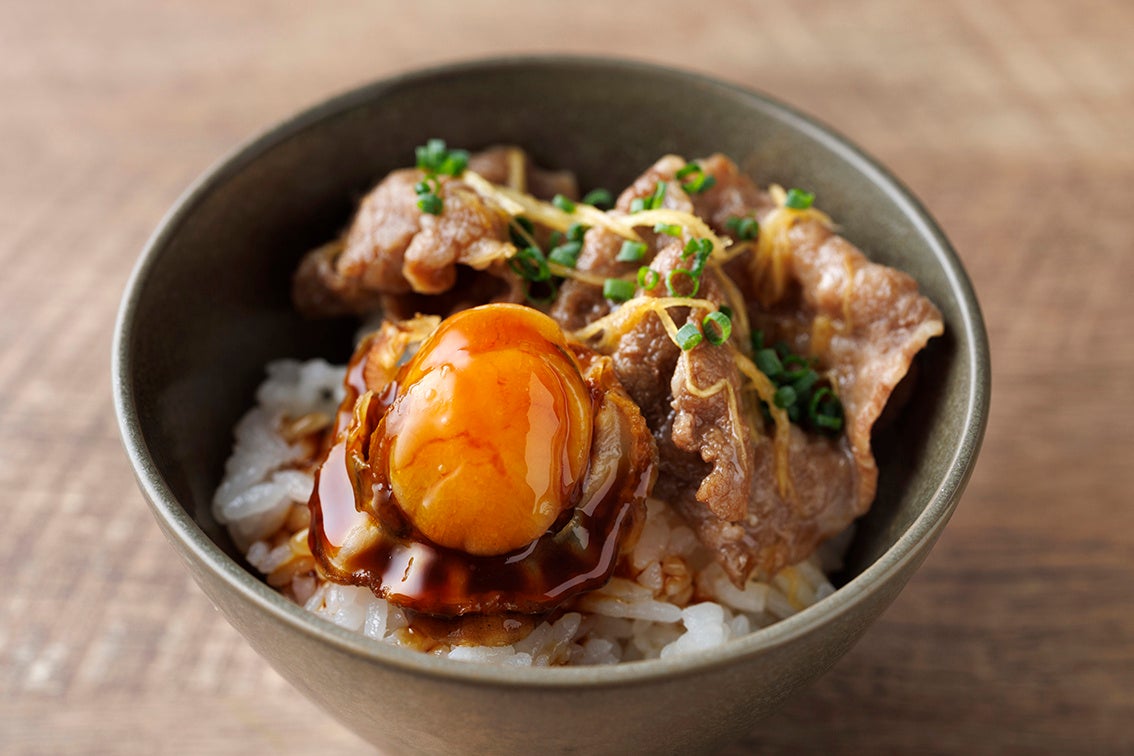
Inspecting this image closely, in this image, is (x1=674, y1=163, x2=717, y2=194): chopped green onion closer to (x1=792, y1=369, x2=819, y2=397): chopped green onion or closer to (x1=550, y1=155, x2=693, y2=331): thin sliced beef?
(x1=550, y1=155, x2=693, y2=331): thin sliced beef

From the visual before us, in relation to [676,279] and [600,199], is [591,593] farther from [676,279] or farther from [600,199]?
[600,199]

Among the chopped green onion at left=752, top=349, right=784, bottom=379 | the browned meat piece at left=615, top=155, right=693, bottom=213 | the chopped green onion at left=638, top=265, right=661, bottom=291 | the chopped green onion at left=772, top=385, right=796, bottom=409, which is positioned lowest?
Result: the chopped green onion at left=772, top=385, right=796, bottom=409

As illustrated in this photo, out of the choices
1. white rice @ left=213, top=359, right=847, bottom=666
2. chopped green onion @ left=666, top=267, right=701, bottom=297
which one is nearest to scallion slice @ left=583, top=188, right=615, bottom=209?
chopped green onion @ left=666, top=267, right=701, bottom=297

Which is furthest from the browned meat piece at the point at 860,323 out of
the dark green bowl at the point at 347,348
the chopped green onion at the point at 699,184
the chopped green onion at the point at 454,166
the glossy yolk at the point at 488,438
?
the chopped green onion at the point at 454,166

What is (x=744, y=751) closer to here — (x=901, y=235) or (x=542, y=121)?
(x=901, y=235)

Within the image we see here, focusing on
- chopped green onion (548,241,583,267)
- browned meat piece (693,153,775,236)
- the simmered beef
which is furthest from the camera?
browned meat piece (693,153,775,236)

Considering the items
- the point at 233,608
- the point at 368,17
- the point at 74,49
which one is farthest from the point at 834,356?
the point at 74,49
